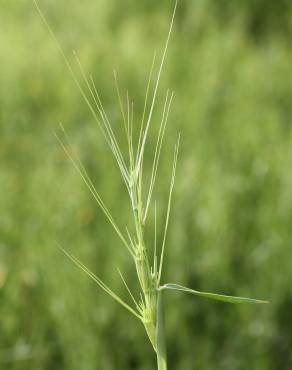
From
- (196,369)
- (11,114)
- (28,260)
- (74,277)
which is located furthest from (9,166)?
(196,369)

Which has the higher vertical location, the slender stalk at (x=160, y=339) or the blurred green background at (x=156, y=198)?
the slender stalk at (x=160, y=339)

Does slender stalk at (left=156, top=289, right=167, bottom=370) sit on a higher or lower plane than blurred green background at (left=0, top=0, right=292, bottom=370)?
higher

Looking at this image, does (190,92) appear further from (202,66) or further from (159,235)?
(159,235)

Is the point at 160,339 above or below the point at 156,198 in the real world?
above

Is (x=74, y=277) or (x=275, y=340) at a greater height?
(x=74, y=277)

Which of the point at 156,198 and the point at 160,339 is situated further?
the point at 156,198

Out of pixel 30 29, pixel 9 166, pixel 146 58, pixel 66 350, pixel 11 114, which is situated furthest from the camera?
pixel 30 29

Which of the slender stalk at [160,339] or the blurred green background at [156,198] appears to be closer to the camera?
the slender stalk at [160,339]

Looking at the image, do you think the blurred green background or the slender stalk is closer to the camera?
the slender stalk
